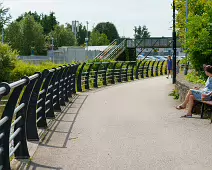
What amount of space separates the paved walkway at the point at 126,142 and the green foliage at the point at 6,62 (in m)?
24.9

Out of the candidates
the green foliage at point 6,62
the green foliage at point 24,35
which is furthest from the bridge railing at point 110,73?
the green foliage at point 24,35

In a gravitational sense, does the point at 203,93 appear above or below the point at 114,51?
below

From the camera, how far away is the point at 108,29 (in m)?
157

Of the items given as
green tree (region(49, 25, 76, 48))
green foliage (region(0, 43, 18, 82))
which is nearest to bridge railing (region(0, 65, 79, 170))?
green foliage (region(0, 43, 18, 82))

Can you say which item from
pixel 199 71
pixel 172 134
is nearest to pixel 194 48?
pixel 199 71

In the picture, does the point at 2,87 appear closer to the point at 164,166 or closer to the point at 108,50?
the point at 164,166

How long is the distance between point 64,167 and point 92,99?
11011 mm

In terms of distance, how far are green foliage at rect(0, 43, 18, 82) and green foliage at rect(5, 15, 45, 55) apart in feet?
167

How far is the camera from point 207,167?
6738mm

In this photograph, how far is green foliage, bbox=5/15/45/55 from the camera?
91250mm

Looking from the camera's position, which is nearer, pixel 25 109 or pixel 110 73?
pixel 25 109

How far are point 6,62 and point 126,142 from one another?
3128cm

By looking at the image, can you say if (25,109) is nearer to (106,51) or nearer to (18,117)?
(18,117)

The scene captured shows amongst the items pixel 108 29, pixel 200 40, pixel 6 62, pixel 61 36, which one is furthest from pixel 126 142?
pixel 108 29
